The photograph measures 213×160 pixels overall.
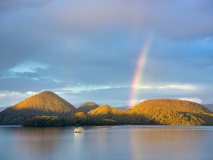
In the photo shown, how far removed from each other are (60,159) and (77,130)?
417 feet

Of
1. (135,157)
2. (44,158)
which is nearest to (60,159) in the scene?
(44,158)

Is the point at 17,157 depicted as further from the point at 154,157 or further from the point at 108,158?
the point at 154,157

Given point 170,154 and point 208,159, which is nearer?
point 208,159

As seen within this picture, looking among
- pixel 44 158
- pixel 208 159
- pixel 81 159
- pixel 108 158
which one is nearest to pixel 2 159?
pixel 44 158

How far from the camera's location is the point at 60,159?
7350 centimetres

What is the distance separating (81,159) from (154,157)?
1585 cm

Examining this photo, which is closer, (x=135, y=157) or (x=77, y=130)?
(x=135, y=157)

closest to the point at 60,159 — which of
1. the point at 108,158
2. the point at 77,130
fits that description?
the point at 108,158

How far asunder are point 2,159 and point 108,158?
2295 cm

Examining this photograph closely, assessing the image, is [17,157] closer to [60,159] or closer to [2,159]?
[2,159]

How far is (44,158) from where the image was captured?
75375 millimetres

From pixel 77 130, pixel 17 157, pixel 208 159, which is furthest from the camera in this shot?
pixel 77 130

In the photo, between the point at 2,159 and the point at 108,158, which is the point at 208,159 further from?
the point at 2,159

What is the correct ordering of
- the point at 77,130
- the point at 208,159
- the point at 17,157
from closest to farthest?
the point at 208,159, the point at 17,157, the point at 77,130
